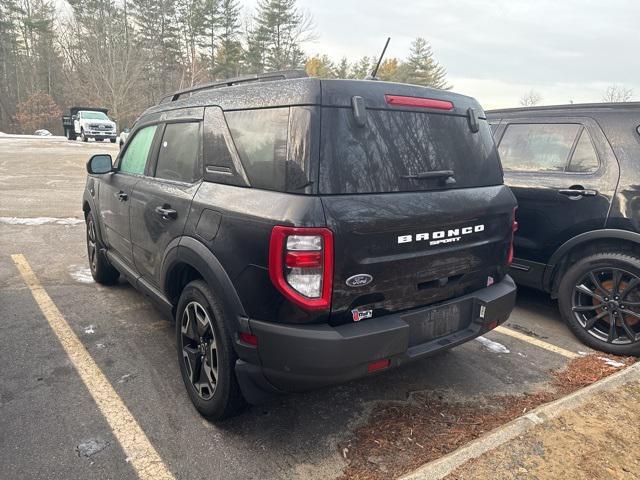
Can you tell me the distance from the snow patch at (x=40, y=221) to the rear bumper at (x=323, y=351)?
23.0ft

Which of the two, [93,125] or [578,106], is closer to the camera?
[578,106]

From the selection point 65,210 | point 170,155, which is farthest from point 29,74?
point 170,155

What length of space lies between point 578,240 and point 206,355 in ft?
10.5

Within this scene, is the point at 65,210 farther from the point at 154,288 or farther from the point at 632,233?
the point at 632,233

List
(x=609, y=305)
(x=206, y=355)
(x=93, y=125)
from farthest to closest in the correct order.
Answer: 1. (x=93, y=125)
2. (x=609, y=305)
3. (x=206, y=355)

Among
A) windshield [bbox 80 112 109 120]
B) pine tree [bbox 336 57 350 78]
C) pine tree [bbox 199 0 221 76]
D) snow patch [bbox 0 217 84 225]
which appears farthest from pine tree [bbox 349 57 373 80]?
snow patch [bbox 0 217 84 225]

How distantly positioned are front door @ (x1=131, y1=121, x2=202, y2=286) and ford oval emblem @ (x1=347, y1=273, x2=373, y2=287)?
116 centimetres

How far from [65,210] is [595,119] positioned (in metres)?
9.02

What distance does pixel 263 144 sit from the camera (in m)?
2.25

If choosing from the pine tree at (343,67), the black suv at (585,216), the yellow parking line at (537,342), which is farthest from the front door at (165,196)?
the pine tree at (343,67)

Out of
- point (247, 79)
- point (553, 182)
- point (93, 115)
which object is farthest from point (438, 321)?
point (93, 115)

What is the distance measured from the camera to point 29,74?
4628 centimetres

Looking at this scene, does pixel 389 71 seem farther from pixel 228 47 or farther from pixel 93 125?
pixel 93 125

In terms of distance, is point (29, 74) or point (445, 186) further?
point (29, 74)
